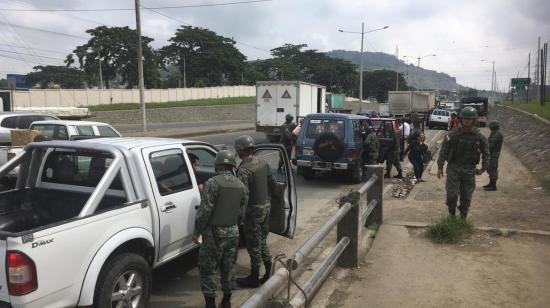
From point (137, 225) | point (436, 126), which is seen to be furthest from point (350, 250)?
point (436, 126)

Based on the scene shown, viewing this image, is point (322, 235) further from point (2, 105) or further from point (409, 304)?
point (2, 105)

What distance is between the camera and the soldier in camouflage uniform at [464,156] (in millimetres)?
6707

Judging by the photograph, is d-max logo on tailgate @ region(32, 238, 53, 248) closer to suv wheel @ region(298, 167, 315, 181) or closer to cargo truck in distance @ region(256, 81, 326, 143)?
suv wheel @ region(298, 167, 315, 181)

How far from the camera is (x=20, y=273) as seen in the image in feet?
10.3

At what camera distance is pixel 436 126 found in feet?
125

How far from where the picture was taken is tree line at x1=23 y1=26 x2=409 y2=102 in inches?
2960

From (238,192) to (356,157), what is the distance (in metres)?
7.52

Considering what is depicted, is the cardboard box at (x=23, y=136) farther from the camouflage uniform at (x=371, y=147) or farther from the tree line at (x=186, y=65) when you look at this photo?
the tree line at (x=186, y=65)

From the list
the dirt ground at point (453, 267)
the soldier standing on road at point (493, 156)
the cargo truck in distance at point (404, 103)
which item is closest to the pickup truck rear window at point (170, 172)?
the dirt ground at point (453, 267)

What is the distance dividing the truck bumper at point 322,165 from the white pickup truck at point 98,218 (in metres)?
5.68

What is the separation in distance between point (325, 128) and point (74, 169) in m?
7.65

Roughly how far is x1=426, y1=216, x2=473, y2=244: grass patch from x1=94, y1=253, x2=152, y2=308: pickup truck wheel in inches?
157

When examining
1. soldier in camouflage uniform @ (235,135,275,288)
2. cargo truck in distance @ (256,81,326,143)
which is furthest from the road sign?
soldier in camouflage uniform @ (235,135,275,288)

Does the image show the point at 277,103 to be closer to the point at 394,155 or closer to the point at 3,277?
the point at 394,155
